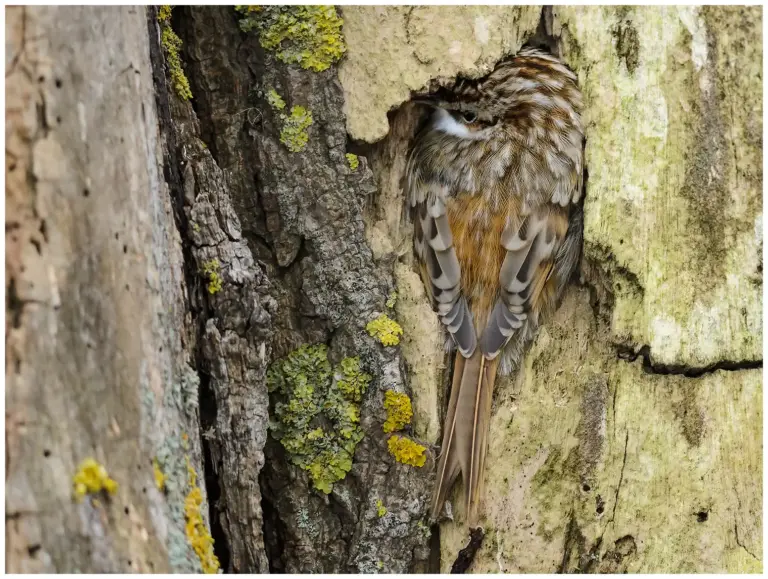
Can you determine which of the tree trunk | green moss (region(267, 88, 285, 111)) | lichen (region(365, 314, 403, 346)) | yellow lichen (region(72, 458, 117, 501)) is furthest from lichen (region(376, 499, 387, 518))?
green moss (region(267, 88, 285, 111))

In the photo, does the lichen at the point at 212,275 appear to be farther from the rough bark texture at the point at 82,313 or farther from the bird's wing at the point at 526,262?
the bird's wing at the point at 526,262

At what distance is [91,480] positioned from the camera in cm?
187

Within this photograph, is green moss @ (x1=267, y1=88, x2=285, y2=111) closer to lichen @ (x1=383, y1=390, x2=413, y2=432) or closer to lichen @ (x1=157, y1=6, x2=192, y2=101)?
lichen @ (x1=157, y1=6, x2=192, y2=101)

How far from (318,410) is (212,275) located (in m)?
0.56

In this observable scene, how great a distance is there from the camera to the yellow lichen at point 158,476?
202cm

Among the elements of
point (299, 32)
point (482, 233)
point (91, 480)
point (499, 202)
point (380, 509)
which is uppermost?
A: point (299, 32)

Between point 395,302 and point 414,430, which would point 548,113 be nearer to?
point 395,302

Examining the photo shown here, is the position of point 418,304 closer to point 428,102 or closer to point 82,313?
point 428,102

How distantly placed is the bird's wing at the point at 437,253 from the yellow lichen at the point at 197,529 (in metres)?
1.15

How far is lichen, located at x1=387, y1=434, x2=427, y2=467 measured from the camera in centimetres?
265

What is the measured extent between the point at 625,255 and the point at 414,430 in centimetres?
88

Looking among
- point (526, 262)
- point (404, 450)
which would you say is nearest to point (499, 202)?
point (526, 262)

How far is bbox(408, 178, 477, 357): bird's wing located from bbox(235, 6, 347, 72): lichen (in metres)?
0.66

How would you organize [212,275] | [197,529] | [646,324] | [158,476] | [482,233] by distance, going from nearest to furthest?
[158,476], [197,529], [212,275], [646,324], [482,233]
